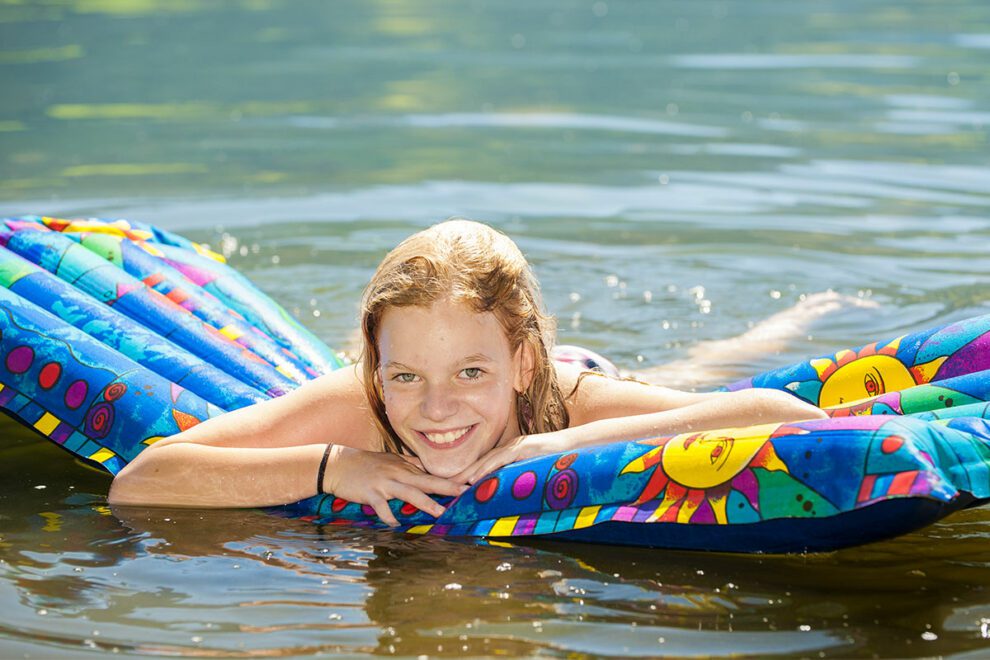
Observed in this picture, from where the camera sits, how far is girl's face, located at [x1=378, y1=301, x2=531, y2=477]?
126 inches

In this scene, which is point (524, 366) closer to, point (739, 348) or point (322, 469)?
point (322, 469)

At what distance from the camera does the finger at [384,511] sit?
136 inches

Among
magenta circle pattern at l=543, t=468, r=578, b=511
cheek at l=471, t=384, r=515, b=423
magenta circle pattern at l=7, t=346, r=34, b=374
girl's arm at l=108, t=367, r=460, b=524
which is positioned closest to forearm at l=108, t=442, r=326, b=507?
girl's arm at l=108, t=367, r=460, b=524

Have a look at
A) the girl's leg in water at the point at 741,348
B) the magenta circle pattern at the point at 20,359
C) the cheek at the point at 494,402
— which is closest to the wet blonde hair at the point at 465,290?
the cheek at the point at 494,402

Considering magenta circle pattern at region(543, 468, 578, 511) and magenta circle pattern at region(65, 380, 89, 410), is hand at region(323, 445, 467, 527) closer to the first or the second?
magenta circle pattern at region(543, 468, 578, 511)

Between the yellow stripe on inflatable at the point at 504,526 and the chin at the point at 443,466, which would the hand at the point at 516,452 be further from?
the yellow stripe on inflatable at the point at 504,526

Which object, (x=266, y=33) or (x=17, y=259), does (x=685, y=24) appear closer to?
(x=266, y=33)

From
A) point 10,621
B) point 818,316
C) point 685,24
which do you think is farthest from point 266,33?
point 10,621

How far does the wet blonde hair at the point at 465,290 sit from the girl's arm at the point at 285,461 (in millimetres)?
121

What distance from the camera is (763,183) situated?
28.4 ft

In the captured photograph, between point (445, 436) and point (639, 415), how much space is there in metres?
0.49

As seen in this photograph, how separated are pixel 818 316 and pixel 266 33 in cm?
1313

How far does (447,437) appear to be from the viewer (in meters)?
3.33

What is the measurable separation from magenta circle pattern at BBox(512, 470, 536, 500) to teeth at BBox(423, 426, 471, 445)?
174 mm
